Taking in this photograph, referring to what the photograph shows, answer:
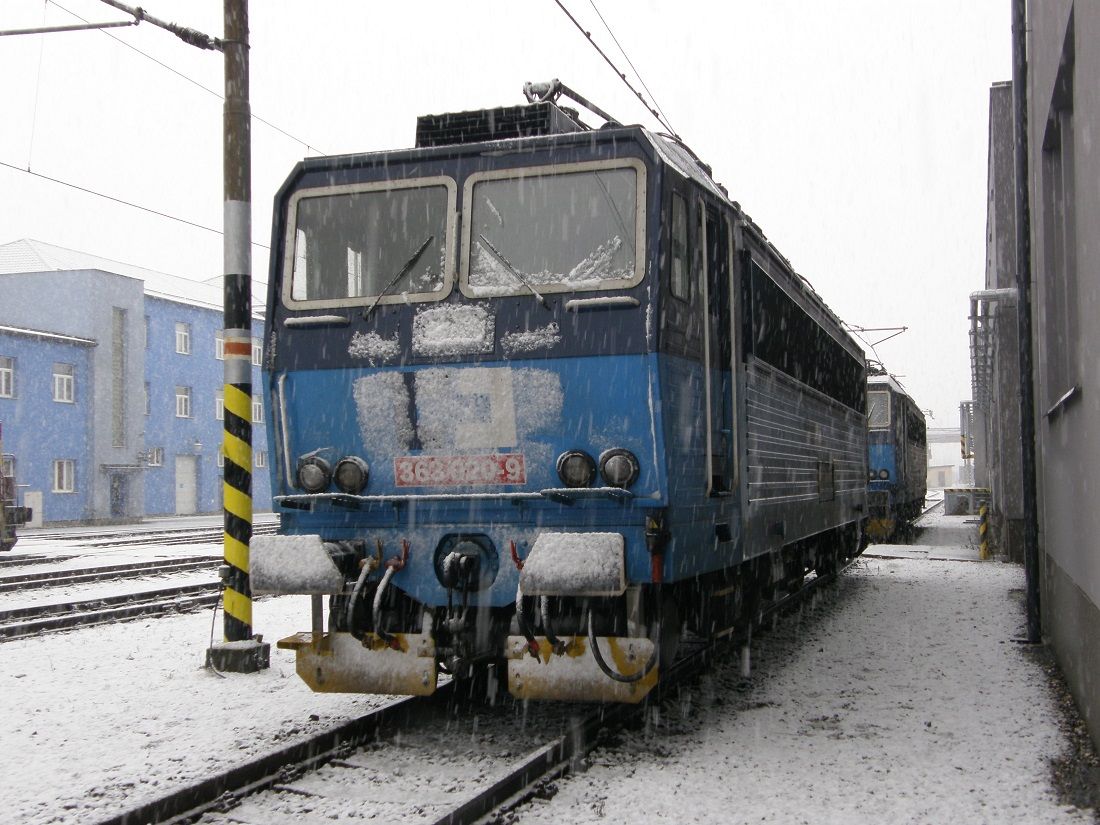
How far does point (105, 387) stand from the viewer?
122 ft

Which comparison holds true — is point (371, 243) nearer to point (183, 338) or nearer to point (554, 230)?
point (554, 230)

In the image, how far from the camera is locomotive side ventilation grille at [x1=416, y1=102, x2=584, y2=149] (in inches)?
249

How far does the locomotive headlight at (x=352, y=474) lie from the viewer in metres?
6.07

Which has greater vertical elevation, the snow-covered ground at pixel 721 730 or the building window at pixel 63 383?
the building window at pixel 63 383

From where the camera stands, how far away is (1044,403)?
338 inches

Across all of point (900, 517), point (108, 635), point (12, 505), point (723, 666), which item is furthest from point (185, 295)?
point (723, 666)

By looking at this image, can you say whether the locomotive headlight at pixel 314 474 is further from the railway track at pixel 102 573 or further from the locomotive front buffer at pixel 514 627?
the railway track at pixel 102 573

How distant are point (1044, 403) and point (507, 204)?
4901mm

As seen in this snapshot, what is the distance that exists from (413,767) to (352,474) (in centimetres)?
161

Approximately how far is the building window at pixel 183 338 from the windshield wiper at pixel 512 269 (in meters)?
37.7

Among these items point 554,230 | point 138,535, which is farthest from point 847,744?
point 138,535

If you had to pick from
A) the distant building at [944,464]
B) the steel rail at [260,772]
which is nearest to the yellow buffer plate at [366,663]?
the steel rail at [260,772]

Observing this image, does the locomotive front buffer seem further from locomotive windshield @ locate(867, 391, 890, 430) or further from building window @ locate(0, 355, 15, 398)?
building window @ locate(0, 355, 15, 398)

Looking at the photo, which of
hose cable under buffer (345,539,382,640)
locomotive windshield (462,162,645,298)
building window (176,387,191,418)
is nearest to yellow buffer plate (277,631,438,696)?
hose cable under buffer (345,539,382,640)
